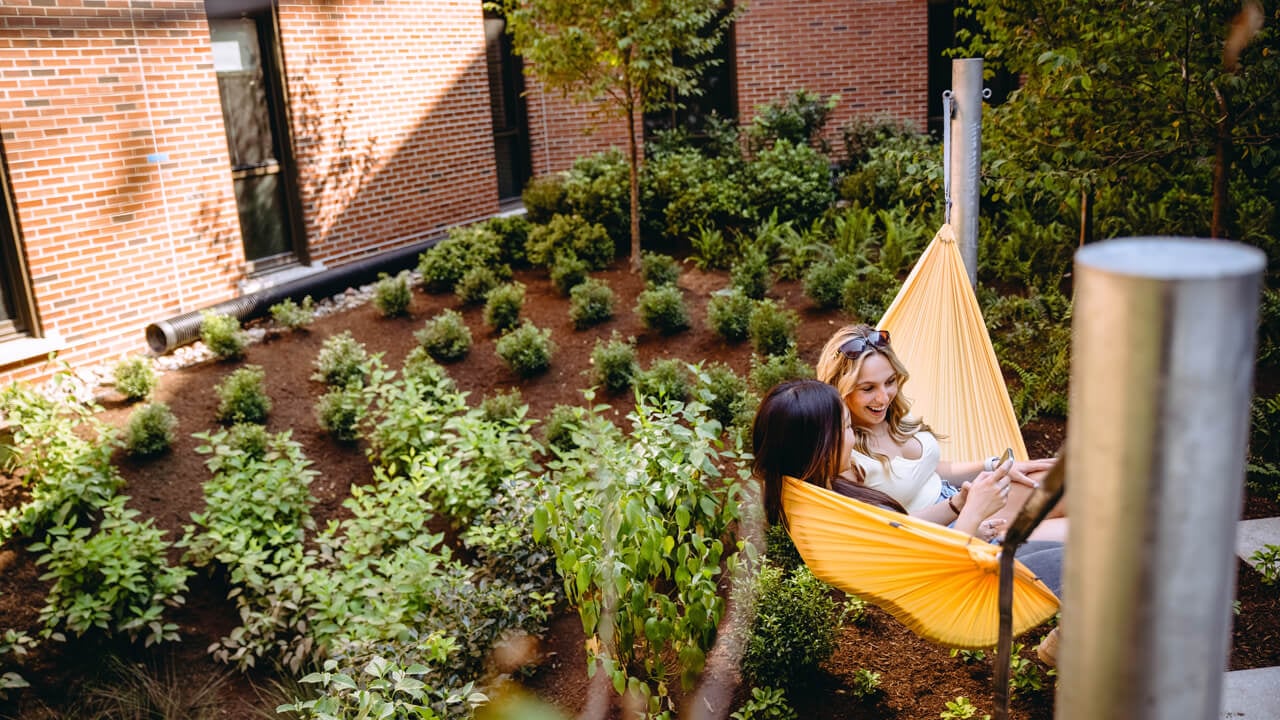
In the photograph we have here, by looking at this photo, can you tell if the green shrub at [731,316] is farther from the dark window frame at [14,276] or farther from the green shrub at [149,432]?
the dark window frame at [14,276]

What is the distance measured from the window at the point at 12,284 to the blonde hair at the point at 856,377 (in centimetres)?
551

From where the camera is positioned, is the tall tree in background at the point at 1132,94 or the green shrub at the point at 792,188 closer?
the tall tree in background at the point at 1132,94

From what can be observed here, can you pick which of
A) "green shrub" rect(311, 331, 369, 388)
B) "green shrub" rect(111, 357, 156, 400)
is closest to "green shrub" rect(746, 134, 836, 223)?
"green shrub" rect(311, 331, 369, 388)

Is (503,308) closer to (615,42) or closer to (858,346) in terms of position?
(615,42)

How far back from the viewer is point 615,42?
25.0ft

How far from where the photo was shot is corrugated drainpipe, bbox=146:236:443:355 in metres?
7.04

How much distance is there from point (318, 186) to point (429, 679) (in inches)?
236

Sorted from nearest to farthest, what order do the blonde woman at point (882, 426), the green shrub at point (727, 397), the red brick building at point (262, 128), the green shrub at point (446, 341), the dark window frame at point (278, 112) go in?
the blonde woman at point (882, 426), the green shrub at point (727, 397), the red brick building at point (262, 128), the green shrub at point (446, 341), the dark window frame at point (278, 112)

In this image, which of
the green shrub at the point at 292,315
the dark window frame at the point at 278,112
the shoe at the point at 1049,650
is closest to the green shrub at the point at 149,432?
the green shrub at the point at 292,315

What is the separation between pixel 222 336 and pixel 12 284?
50.9 inches

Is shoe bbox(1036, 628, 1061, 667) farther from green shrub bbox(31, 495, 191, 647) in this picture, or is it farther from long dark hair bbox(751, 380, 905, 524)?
green shrub bbox(31, 495, 191, 647)

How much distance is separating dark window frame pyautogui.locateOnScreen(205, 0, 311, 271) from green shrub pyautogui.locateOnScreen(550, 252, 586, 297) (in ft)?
7.57

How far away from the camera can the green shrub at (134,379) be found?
6230mm

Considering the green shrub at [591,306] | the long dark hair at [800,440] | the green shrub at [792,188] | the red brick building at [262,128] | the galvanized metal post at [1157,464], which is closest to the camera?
the galvanized metal post at [1157,464]
